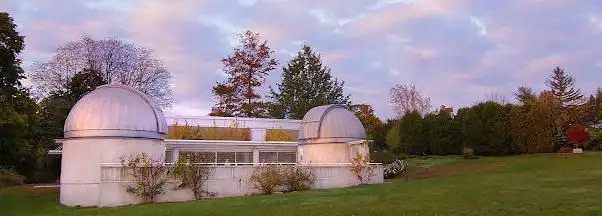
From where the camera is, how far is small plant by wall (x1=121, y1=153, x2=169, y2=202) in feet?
70.7

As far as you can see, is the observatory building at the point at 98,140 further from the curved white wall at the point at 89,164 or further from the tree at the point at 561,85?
the tree at the point at 561,85

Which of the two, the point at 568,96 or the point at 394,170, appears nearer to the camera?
the point at 394,170

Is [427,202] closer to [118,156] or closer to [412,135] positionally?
[118,156]

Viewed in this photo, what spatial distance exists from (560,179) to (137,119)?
1710 cm

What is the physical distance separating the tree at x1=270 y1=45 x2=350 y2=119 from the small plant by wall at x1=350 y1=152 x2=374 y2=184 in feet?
84.0

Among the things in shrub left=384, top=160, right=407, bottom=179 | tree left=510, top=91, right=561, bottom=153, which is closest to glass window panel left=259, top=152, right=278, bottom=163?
shrub left=384, top=160, right=407, bottom=179

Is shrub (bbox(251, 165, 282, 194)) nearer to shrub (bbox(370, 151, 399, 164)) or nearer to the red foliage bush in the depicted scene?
shrub (bbox(370, 151, 399, 164))

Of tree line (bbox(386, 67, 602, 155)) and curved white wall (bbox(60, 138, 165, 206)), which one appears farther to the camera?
tree line (bbox(386, 67, 602, 155))

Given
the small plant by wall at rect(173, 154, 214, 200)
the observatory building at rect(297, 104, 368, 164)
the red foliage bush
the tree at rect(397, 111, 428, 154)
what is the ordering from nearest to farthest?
the small plant by wall at rect(173, 154, 214, 200) < the observatory building at rect(297, 104, 368, 164) < the red foliage bush < the tree at rect(397, 111, 428, 154)

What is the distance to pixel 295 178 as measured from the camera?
24344 mm

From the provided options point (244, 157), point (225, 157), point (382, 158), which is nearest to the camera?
point (225, 157)

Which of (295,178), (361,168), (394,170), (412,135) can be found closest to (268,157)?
(394,170)

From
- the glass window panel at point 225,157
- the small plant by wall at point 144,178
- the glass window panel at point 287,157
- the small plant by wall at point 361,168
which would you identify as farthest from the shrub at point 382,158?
the small plant by wall at point 144,178

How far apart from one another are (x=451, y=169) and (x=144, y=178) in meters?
18.1
